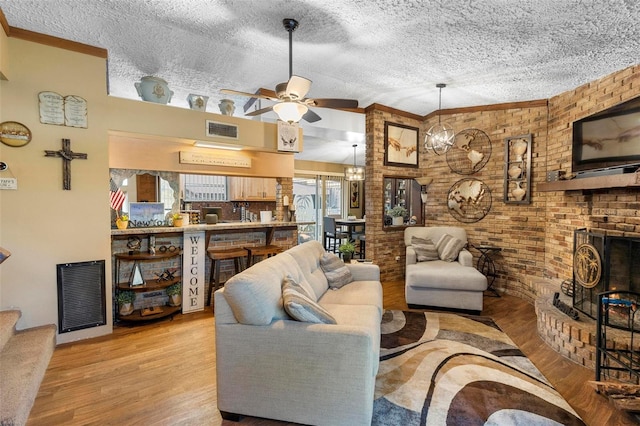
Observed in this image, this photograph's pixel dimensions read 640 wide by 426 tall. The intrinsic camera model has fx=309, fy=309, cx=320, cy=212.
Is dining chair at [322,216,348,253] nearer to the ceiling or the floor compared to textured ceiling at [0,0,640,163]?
nearer to the floor

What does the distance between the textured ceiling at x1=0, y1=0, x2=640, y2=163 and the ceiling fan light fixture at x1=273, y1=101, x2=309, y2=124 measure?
2.03ft

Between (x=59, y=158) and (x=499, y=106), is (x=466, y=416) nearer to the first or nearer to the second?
(x=59, y=158)

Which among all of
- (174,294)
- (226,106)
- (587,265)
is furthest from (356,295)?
(226,106)

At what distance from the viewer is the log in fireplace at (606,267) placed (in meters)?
2.67

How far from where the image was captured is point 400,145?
500cm

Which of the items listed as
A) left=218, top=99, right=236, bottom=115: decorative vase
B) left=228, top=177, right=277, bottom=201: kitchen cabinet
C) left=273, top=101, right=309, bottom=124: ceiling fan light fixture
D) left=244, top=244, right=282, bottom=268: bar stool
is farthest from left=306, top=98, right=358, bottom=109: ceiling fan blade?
left=228, top=177, right=277, bottom=201: kitchen cabinet

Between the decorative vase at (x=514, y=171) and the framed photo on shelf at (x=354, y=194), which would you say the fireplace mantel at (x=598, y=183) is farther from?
the framed photo on shelf at (x=354, y=194)

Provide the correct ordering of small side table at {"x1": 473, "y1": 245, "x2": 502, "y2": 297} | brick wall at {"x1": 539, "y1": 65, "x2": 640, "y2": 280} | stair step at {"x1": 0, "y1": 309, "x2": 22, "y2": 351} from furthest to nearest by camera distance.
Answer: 1. small side table at {"x1": 473, "y1": 245, "x2": 502, "y2": 297}
2. brick wall at {"x1": 539, "y1": 65, "x2": 640, "y2": 280}
3. stair step at {"x1": 0, "y1": 309, "x2": 22, "y2": 351}

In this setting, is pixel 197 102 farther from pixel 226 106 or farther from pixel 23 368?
pixel 23 368

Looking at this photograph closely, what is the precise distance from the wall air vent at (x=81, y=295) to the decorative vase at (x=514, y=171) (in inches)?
203

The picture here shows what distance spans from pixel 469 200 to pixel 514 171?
2.36 feet

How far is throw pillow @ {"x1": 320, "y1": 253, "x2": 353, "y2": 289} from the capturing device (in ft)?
10.2

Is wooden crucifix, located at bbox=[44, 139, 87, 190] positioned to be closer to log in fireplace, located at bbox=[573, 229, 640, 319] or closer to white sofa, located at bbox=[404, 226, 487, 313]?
white sofa, located at bbox=[404, 226, 487, 313]

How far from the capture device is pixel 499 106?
4492 mm
